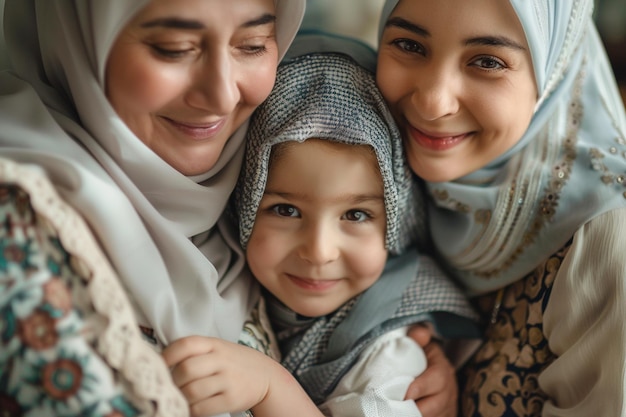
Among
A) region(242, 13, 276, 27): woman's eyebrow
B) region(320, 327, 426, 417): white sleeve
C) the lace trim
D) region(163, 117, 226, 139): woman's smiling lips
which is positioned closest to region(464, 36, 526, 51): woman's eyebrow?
region(242, 13, 276, 27): woman's eyebrow

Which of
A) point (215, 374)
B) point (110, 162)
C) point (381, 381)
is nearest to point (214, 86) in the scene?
point (110, 162)

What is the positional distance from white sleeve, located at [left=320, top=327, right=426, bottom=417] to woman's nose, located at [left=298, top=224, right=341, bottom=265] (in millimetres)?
214

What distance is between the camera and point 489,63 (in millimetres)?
1309

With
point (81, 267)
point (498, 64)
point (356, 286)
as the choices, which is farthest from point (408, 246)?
point (81, 267)

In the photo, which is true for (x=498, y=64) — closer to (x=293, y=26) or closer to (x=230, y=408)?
(x=293, y=26)

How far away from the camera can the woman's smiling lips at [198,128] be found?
119 cm

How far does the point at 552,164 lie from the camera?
1.42 metres

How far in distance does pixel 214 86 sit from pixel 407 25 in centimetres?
40

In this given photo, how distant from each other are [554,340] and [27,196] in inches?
37.5

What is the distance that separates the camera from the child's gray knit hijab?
1.28m

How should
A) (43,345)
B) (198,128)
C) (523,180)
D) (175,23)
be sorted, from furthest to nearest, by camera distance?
(523,180)
(198,128)
(175,23)
(43,345)

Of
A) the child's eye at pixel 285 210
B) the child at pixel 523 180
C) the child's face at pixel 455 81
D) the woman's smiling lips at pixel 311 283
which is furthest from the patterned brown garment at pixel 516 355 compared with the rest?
the child's eye at pixel 285 210

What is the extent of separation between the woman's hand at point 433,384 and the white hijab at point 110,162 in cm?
38

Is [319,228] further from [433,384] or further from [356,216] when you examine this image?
[433,384]
